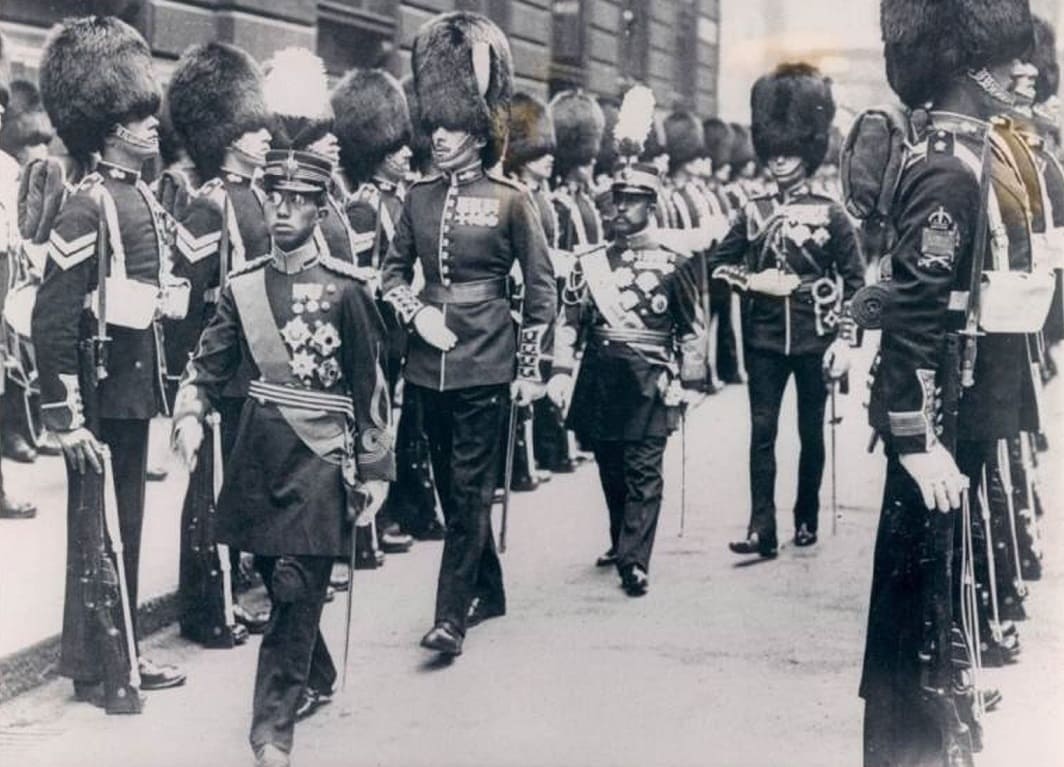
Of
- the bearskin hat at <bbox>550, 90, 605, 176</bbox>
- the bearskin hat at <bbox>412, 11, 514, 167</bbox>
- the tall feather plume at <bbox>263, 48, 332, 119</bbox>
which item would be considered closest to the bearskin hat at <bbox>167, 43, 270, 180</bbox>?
the bearskin hat at <bbox>412, 11, 514, 167</bbox>

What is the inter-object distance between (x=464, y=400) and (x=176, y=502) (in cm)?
213

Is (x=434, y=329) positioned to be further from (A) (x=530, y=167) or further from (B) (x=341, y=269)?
(A) (x=530, y=167)

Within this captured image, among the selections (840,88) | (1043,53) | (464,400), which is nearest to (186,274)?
(464,400)

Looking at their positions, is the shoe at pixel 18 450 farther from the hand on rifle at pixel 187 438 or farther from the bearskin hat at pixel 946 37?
the bearskin hat at pixel 946 37

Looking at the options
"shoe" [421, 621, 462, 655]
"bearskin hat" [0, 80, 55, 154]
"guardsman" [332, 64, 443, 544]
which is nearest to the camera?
"shoe" [421, 621, 462, 655]

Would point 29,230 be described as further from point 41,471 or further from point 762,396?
point 762,396

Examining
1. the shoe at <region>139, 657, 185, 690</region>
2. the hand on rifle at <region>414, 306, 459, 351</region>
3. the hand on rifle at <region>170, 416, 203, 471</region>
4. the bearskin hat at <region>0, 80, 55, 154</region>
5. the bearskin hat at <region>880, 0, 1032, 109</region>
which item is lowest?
the shoe at <region>139, 657, 185, 690</region>

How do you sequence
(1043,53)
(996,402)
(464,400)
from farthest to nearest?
(1043,53) < (464,400) < (996,402)

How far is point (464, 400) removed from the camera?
20.7 feet

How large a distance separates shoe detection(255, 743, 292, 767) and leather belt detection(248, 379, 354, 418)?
842 mm

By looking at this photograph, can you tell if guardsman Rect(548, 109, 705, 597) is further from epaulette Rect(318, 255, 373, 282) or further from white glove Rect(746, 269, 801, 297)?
epaulette Rect(318, 255, 373, 282)

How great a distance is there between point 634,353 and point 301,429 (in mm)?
2478

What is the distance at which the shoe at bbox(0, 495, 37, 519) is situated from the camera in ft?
24.2

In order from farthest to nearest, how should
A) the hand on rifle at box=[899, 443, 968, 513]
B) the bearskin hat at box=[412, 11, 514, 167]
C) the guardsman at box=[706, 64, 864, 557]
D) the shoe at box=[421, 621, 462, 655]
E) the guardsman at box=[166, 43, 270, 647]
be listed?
the guardsman at box=[706, 64, 864, 557], the bearskin hat at box=[412, 11, 514, 167], the guardsman at box=[166, 43, 270, 647], the shoe at box=[421, 621, 462, 655], the hand on rifle at box=[899, 443, 968, 513]
